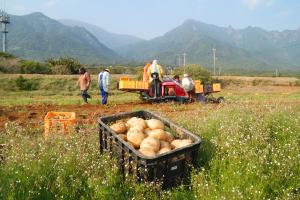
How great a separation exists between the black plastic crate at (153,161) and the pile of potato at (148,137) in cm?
22

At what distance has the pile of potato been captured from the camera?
7297 millimetres

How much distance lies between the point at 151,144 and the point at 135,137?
1.34 feet

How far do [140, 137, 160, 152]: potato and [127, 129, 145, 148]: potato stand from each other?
0.48 ft

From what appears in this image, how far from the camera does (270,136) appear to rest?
29.3ft

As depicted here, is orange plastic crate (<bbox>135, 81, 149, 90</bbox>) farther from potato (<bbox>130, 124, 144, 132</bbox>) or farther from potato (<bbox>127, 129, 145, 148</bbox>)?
potato (<bbox>127, 129, 145, 148</bbox>)

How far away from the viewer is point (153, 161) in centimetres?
664

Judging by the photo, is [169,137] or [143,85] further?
[143,85]

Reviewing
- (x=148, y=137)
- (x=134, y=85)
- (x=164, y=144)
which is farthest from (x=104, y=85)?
(x=164, y=144)

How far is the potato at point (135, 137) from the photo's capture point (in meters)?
7.56

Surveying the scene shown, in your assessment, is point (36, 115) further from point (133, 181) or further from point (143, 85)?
point (133, 181)

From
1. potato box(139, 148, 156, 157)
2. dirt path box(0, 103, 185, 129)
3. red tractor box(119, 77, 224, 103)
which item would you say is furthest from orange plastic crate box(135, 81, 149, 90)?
potato box(139, 148, 156, 157)

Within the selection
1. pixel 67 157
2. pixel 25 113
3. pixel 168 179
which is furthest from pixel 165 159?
pixel 25 113

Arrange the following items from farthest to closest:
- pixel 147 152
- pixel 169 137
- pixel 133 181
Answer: pixel 169 137, pixel 147 152, pixel 133 181

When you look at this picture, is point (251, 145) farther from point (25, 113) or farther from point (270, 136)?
point (25, 113)
